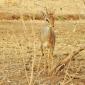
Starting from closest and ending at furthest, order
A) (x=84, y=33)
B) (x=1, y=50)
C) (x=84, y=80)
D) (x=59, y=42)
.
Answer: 1. (x=84, y=80)
2. (x=1, y=50)
3. (x=59, y=42)
4. (x=84, y=33)

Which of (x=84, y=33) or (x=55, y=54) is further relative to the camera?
(x=84, y=33)

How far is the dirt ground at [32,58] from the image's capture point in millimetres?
6166

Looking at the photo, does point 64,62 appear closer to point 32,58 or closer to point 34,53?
point 34,53

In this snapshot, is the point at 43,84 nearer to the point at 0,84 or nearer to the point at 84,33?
the point at 0,84

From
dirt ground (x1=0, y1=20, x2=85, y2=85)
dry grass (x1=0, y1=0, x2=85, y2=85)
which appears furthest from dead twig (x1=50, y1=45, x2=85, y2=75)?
dirt ground (x1=0, y1=20, x2=85, y2=85)

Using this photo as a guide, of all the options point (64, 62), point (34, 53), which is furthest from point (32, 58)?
point (34, 53)

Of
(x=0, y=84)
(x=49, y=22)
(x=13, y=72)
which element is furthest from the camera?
(x=49, y=22)

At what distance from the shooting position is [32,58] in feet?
25.4

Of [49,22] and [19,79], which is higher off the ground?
[49,22]

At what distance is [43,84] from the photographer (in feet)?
19.8

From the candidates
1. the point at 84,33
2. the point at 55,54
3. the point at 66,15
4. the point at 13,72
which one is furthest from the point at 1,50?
the point at 66,15

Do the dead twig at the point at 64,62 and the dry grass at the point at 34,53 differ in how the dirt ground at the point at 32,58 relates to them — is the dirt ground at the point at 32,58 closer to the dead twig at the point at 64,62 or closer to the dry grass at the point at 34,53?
the dry grass at the point at 34,53

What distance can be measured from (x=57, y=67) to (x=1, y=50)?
2.76 m

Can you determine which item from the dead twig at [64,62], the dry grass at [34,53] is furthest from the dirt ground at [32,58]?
the dead twig at [64,62]
